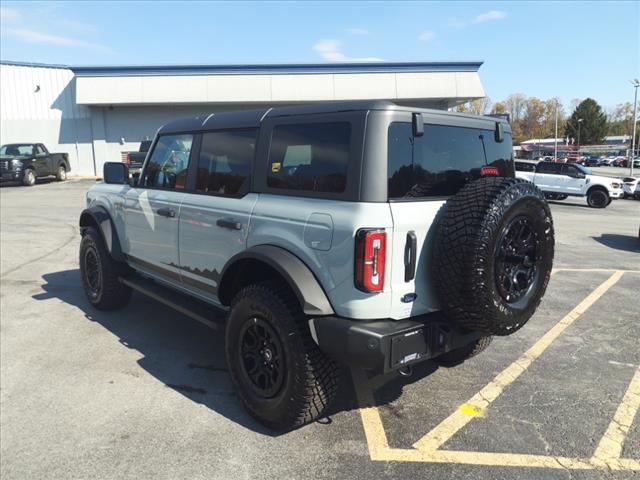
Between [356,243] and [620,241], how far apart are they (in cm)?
964

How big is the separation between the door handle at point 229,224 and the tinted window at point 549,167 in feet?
60.6

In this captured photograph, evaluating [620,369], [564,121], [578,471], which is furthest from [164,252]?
[564,121]

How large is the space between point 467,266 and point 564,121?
398 feet

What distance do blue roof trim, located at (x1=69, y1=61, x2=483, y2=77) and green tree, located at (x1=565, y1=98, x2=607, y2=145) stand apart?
80.0m

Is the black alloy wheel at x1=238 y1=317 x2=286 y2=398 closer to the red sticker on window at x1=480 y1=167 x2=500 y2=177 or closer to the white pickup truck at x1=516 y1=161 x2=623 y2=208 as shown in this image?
the red sticker on window at x1=480 y1=167 x2=500 y2=177

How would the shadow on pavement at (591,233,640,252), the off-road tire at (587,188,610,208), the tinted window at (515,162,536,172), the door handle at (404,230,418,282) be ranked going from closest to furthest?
the door handle at (404,230,418,282), the shadow on pavement at (591,233,640,252), the off-road tire at (587,188,610,208), the tinted window at (515,162,536,172)

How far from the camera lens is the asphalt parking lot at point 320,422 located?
9.20 ft

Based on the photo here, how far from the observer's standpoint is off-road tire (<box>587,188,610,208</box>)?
17938 mm

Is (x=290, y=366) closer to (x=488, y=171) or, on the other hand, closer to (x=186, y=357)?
(x=186, y=357)

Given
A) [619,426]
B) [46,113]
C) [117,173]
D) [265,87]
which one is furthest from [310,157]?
[46,113]

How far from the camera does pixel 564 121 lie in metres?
108

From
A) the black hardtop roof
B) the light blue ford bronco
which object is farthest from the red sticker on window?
the black hardtop roof

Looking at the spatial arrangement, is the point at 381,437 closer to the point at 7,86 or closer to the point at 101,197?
the point at 101,197

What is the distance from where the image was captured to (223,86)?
24891mm
